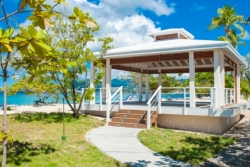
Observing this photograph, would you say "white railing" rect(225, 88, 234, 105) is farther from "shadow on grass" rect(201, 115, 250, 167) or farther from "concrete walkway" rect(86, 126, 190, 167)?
"concrete walkway" rect(86, 126, 190, 167)

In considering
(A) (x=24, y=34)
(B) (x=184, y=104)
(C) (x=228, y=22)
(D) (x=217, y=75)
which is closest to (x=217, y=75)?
(D) (x=217, y=75)

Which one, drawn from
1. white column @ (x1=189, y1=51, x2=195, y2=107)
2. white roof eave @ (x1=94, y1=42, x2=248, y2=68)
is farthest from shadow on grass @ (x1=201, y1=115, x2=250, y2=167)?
white roof eave @ (x1=94, y1=42, x2=248, y2=68)

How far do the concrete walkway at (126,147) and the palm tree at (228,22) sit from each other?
2527cm

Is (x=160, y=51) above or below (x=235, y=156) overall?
above

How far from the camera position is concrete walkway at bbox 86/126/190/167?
237 inches

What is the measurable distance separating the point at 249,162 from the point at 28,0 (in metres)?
6.39

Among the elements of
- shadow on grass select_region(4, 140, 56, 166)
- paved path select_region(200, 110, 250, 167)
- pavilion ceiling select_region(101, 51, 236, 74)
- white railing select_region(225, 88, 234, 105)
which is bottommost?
paved path select_region(200, 110, 250, 167)

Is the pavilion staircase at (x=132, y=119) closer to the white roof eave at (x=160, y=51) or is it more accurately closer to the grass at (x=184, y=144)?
the grass at (x=184, y=144)

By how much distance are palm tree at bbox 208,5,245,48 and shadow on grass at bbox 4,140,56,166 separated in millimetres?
28538

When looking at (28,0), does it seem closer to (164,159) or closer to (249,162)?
(164,159)

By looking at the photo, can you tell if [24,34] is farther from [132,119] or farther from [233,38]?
[233,38]

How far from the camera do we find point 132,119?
10.9m

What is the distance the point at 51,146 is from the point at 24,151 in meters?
0.78

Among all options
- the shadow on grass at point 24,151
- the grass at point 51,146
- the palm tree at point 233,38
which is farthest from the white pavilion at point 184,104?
the palm tree at point 233,38
